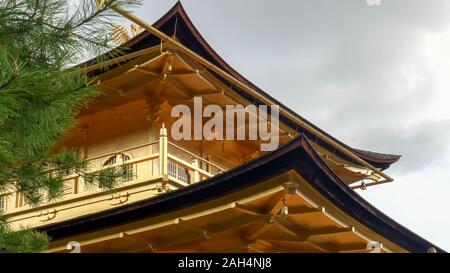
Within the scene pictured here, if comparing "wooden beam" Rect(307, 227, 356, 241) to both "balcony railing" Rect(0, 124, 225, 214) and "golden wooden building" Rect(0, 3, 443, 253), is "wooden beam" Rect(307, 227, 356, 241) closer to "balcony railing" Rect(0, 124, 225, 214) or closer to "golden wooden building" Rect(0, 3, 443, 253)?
"golden wooden building" Rect(0, 3, 443, 253)

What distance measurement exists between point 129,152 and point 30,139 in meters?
8.05

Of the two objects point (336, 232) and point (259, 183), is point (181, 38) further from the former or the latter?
point (336, 232)

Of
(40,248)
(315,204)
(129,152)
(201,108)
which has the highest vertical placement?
(201,108)

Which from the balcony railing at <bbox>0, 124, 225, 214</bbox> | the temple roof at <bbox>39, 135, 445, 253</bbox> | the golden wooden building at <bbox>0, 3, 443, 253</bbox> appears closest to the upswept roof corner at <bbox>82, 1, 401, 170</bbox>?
the golden wooden building at <bbox>0, 3, 443, 253</bbox>

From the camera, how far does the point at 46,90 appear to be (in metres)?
5.07

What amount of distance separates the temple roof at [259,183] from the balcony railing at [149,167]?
55 centimetres

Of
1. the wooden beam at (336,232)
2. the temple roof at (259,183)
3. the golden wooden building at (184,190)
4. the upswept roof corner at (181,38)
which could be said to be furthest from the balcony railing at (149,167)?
the wooden beam at (336,232)

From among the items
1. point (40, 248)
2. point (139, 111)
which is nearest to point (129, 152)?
point (139, 111)

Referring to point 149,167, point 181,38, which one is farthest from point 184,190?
point 181,38

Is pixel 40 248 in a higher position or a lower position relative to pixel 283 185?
lower

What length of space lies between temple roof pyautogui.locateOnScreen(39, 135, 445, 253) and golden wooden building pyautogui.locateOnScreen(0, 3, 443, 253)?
0.6 inches

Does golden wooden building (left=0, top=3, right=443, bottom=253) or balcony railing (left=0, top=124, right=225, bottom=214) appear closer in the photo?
golden wooden building (left=0, top=3, right=443, bottom=253)

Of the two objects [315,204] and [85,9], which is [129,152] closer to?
[315,204]

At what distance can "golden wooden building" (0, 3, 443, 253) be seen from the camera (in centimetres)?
991
